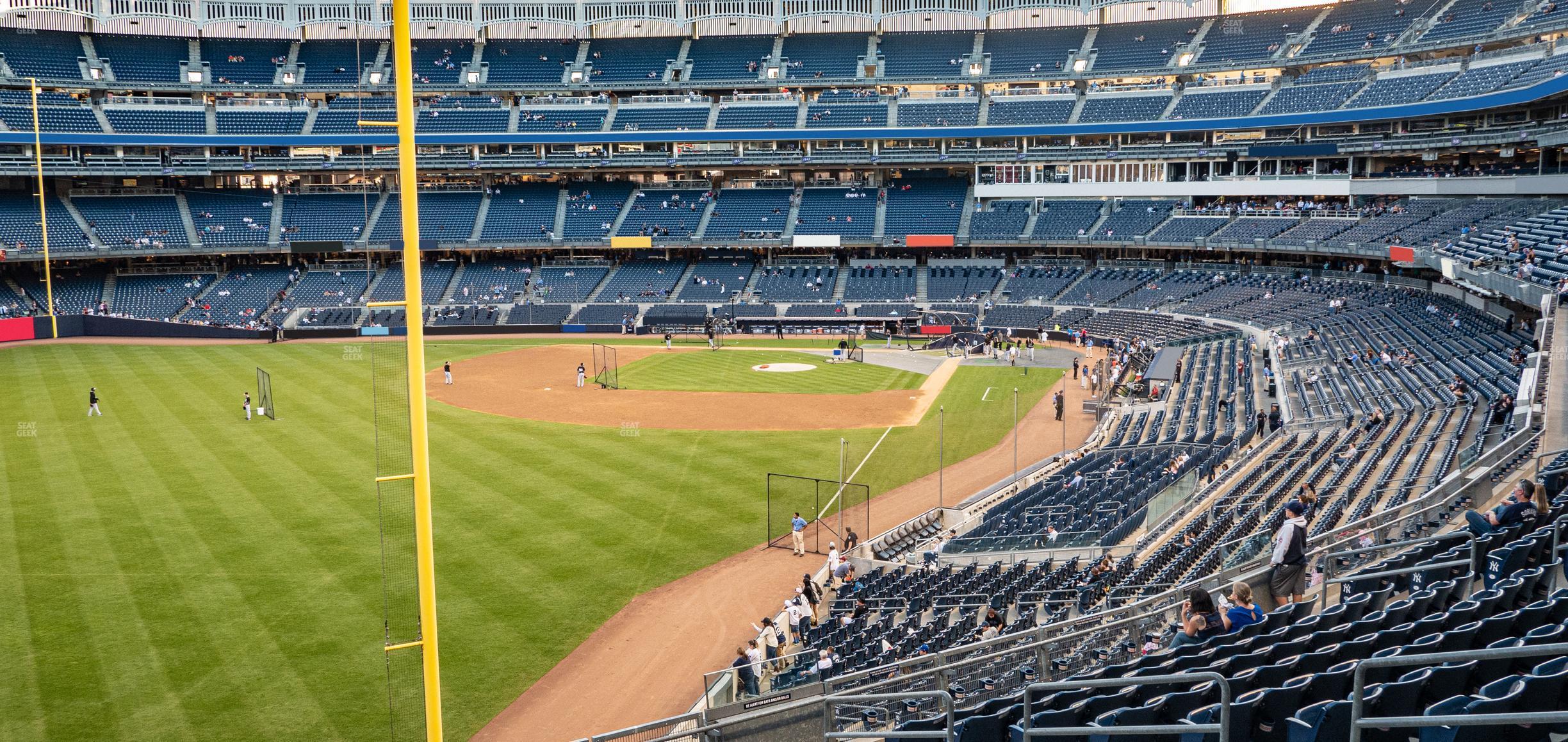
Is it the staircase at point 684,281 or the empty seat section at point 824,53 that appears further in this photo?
the empty seat section at point 824,53

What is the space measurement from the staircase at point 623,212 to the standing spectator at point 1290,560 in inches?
2628

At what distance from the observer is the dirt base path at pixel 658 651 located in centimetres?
1712

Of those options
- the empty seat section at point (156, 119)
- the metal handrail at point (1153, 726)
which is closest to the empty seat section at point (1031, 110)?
the empty seat section at point (156, 119)

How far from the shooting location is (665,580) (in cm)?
2327

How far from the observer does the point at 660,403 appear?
44.0 metres

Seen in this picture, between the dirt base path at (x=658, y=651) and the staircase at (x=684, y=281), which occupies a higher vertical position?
the staircase at (x=684, y=281)

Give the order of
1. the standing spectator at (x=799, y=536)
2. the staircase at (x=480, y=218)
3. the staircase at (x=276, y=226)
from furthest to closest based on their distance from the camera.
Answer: the staircase at (x=480, y=218) → the staircase at (x=276, y=226) → the standing spectator at (x=799, y=536)

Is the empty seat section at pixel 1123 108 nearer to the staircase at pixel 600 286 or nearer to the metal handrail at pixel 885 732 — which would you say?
the staircase at pixel 600 286

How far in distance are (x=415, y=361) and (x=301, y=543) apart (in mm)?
17614

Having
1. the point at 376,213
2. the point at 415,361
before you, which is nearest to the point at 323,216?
the point at 376,213

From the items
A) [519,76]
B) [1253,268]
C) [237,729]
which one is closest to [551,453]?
[237,729]

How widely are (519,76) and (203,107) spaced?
22201 millimetres

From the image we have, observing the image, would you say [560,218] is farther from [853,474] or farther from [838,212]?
[853,474]

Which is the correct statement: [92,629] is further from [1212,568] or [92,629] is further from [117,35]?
[117,35]
